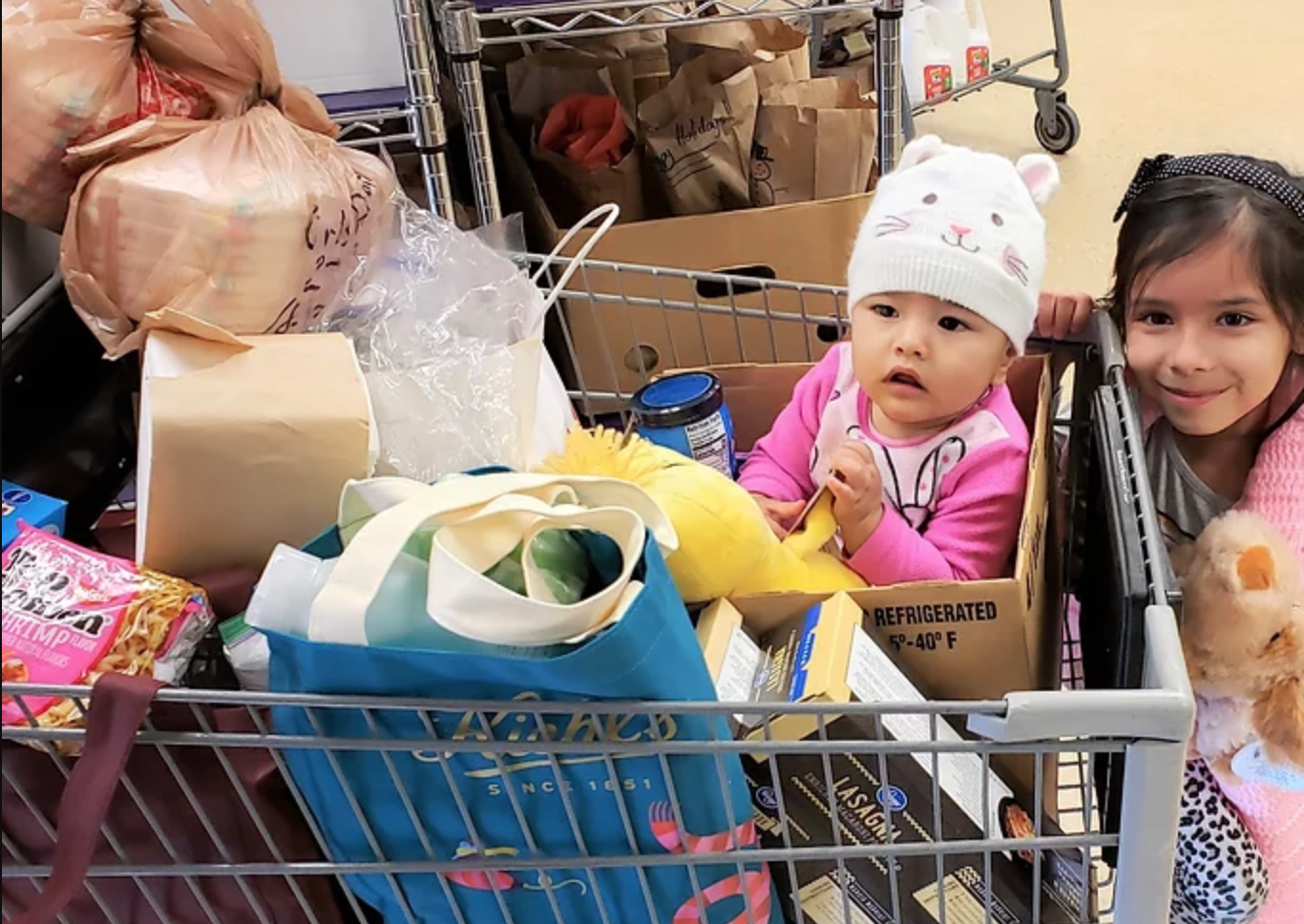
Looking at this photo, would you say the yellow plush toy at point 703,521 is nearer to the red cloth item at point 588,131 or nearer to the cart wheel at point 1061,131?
the red cloth item at point 588,131

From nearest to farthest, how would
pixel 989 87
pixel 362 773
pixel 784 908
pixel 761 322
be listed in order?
pixel 362 773 < pixel 784 908 < pixel 761 322 < pixel 989 87

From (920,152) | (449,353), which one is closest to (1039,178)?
(920,152)

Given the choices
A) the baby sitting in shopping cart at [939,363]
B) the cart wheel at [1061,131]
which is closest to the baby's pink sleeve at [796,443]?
the baby sitting in shopping cart at [939,363]

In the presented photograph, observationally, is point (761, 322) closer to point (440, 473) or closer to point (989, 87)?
point (440, 473)

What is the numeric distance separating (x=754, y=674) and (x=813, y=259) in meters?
0.82

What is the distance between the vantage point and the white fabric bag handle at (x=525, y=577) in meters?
0.63

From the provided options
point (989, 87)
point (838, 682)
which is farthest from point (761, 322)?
point (989, 87)

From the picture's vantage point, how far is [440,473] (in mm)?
916

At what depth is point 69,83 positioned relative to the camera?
877mm

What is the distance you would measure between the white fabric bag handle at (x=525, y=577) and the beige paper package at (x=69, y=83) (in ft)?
1.33

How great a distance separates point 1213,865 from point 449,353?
2.47ft

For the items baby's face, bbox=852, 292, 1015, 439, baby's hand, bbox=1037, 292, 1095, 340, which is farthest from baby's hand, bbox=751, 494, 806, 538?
baby's hand, bbox=1037, 292, 1095, 340

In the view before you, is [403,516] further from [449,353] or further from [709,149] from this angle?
[709,149]

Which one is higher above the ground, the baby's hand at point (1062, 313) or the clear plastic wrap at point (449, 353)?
the clear plastic wrap at point (449, 353)
